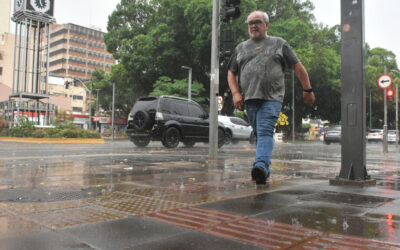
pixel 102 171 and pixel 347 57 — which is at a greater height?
pixel 347 57

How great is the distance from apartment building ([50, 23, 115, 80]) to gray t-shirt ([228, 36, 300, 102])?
371 feet

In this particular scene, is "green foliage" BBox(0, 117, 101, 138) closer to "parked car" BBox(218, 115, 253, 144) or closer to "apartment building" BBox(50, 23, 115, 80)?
"parked car" BBox(218, 115, 253, 144)

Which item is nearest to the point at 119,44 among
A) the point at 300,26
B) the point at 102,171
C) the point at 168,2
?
the point at 168,2

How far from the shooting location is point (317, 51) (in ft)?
127

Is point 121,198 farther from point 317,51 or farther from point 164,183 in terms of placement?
point 317,51

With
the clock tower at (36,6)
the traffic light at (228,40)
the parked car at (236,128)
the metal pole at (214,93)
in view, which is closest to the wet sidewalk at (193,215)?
the metal pole at (214,93)

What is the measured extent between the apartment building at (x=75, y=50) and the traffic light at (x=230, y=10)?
108815 millimetres

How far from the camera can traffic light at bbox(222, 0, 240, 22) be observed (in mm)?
8719

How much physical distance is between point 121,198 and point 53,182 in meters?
1.40

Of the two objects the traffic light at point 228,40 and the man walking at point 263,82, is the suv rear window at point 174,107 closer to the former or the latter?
the traffic light at point 228,40

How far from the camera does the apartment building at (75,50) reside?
111500mm

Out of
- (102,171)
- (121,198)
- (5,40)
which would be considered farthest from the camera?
(5,40)

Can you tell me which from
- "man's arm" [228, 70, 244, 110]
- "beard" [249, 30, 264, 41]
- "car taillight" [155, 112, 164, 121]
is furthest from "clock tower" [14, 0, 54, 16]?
"beard" [249, 30, 264, 41]

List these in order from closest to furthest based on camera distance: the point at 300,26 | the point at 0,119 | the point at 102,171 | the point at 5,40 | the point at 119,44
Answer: the point at 102,171 → the point at 0,119 → the point at 300,26 → the point at 119,44 → the point at 5,40
